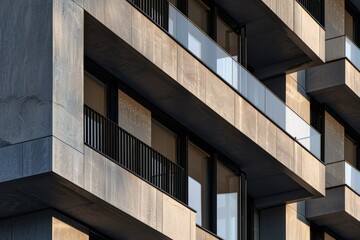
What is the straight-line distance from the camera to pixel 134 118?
113ft

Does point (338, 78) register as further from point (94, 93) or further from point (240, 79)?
point (94, 93)

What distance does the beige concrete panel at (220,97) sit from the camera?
35906 millimetres

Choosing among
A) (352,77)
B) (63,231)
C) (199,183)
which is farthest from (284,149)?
(63,231)

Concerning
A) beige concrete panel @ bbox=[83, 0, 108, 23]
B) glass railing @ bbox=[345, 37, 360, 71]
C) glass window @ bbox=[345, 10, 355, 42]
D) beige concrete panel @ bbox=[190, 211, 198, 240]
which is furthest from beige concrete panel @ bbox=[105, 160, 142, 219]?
glass window @ bbox=[345, 10, 355, 42]

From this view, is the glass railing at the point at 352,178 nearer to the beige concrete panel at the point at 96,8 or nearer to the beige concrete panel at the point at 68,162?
the beige concrete panel at the point at 96,8

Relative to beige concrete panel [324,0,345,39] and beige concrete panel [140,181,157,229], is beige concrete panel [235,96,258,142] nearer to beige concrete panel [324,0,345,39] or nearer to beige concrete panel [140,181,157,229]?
beige concrete panel [140,181,157,229]

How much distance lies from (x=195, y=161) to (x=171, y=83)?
335 centimetres

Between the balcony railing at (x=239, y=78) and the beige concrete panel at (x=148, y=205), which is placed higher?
the balcony railing at (x=239, y=78)

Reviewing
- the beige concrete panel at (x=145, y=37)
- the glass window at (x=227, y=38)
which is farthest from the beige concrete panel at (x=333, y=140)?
the beige concrete panel at (x=145, y=37)

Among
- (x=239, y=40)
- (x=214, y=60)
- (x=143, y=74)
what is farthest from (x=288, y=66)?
(x=143, y=74)

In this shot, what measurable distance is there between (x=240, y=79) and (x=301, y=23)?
3.86 m

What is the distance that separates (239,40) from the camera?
40.2 m

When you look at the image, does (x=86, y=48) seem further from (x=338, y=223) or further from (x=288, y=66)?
(x=338, y=223)

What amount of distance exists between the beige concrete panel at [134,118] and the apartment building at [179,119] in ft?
0.14
